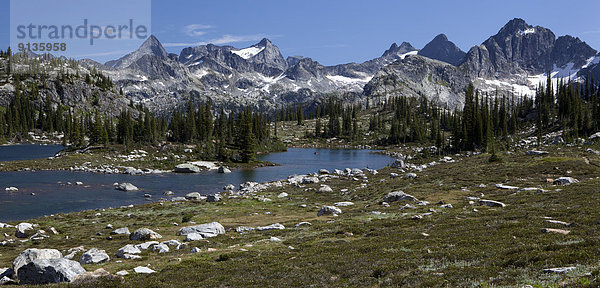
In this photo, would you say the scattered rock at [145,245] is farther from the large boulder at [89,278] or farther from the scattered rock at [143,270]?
the large boulder at [89,278]

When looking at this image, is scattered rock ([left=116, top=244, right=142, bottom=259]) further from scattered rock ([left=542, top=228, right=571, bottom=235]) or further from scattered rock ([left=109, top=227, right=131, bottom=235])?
scattered rock ([left=542, top=228, right=571, bottom=235])

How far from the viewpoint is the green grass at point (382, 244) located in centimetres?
1569

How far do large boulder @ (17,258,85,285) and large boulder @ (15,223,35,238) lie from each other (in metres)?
19.7

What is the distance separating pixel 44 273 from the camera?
1888 cm

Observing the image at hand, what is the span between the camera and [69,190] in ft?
213

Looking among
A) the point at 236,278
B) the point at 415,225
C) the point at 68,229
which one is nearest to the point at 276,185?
the point at 68,229

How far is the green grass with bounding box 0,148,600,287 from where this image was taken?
51.5 ft

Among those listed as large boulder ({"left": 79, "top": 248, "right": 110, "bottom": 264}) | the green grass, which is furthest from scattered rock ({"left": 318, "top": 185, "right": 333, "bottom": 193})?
large boulder ({"left": 79, "top": 248, "right": 110, "bottom": 264})

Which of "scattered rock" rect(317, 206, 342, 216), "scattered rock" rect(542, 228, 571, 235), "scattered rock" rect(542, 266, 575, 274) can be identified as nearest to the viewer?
"scattered rock" rect(542, 266, 575, 274)

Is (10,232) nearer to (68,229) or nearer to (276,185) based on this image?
(68,229)

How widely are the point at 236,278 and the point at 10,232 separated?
99.5 feet

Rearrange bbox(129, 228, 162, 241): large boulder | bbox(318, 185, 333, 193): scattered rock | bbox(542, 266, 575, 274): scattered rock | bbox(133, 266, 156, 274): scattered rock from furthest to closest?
bbox(318, 185, 333, 193): scattered rock, bbox(129, 228, 162, 241): large boulder, bbox(133, 266, 156, 274): scattered rock, bbox(542, 266, 575, 274): scattered rock

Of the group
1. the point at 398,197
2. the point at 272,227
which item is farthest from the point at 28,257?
the point at 398,197

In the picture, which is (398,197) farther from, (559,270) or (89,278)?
(89,278)
